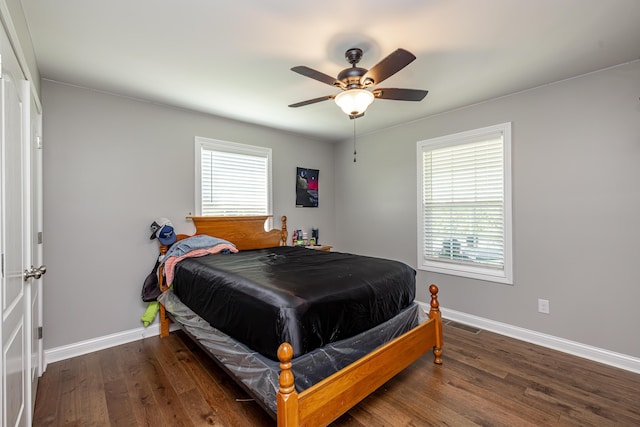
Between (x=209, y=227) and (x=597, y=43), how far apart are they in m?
3.87

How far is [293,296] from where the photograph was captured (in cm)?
166

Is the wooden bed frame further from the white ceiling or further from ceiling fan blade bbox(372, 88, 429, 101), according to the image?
the white ceiling

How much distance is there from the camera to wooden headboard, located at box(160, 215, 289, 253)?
11.4 feet

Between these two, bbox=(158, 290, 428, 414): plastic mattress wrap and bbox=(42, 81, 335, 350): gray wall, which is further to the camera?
bbox=(42, 81, 335, 350): gray wall

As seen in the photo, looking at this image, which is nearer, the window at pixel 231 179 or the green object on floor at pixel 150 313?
the green object on floor at pixel 150 313

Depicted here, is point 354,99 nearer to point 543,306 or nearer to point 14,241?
point 14,241

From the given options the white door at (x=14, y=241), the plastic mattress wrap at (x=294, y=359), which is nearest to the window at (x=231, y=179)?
the plastic mattress wrap at (x=294, y=359)

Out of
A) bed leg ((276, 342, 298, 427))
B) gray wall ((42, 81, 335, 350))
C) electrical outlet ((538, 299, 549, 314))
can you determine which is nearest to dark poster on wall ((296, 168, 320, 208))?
gray wall ((42, 81, 335, 350))

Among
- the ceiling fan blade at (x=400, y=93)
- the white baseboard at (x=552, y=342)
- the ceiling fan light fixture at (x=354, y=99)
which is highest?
the ceiling fan blade at (x=400, y=93)

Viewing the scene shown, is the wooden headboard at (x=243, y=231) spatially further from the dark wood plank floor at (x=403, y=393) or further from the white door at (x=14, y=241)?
the white door at (x=14, y=241)

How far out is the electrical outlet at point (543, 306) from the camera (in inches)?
112

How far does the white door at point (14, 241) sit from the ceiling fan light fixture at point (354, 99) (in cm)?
170

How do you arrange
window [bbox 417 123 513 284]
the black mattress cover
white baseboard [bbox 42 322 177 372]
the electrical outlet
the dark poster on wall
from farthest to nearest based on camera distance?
1. the dark poster on wall
2. window [bbox 417 123 513 284]
3. the electrical outlet
4. white baseboard [bbox 42 322 177 372]
5. the black mattress cover

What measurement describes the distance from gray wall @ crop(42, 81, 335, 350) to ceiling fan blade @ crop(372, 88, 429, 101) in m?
2.31
